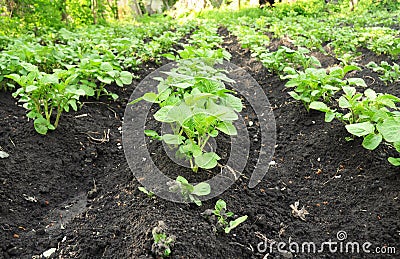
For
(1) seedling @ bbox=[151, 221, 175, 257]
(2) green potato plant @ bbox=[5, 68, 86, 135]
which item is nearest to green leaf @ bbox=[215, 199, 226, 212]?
(1) seedling @ bbox=[151, 221, 175, 257]

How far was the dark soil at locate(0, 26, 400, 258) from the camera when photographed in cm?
179

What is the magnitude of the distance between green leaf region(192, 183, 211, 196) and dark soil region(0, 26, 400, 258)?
0.08 m

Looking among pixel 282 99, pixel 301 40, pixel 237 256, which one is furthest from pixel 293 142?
pixel 301 40

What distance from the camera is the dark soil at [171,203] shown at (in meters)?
1.79

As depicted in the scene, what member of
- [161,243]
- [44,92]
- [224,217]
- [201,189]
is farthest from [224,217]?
[44,92]

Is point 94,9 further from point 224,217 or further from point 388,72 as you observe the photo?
point 224,217

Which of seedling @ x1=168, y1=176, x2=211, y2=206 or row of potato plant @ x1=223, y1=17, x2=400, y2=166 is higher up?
row of potato plant @ x1=223, y1=17, x2=400, y2=166

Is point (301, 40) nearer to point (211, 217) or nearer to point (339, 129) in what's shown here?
point (339, 129)

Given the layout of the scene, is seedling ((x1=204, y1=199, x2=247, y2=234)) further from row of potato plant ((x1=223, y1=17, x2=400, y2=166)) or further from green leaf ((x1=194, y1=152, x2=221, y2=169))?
row of potato plant ((x1=223, y1=17, x2=400, y2=166))

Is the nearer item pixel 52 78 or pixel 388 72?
pixel 52 78

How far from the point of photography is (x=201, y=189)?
76.0 inches

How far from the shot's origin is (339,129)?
2.65 metres

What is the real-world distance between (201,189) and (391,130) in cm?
96

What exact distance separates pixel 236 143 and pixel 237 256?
3.41 ft
